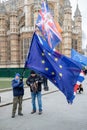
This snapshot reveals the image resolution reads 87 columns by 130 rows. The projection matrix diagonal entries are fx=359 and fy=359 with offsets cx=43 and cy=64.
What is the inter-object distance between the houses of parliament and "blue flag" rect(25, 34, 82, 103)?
158 ft

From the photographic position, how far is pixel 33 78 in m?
13.4

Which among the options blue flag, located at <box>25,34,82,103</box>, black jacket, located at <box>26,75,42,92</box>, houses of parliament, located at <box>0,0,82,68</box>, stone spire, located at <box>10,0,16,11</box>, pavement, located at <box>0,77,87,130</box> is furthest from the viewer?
stone spire, located at <box>10,0,16,11</box>

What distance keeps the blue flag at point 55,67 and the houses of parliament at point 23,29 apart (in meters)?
48.1

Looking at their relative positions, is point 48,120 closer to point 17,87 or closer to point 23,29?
point 17,87

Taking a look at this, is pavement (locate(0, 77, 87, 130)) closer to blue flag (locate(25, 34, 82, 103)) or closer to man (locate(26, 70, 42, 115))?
man (locate(26, 70, 42, 115))

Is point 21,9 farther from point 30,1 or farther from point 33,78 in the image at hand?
point 33,78

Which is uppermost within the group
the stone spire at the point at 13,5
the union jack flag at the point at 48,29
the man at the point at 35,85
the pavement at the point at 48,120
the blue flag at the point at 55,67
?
the stone spire at the point at 13,5

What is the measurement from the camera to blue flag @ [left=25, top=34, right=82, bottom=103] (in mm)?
11453

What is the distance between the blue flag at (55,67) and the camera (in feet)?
37.6

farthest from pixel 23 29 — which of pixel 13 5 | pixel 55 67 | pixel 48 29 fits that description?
pixel 55 67

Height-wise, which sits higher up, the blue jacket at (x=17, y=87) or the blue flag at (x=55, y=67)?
the blue flag at (x=55, y=67)

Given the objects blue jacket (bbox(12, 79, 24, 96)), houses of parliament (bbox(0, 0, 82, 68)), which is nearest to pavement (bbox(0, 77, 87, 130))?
blue jacket (bbox(12, 79, 24, 96))

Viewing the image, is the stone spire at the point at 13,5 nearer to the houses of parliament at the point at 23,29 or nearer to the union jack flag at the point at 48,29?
the houses of parliament at the point at 23,29

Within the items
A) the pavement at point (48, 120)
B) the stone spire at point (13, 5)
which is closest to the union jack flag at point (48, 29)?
the pavement at point (48, 120)
